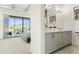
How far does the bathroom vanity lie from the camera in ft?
12.7

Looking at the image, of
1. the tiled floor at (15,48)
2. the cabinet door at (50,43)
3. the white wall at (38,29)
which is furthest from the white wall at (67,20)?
the white wall at (38,29)

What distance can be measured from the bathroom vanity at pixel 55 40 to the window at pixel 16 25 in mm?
6190

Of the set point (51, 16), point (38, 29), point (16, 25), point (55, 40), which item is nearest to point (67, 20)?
point (51, 16)

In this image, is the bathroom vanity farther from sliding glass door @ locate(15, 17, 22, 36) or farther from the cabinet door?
sliding glass door @ locate(15, 17, 22, 36)

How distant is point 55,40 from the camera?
440 cm

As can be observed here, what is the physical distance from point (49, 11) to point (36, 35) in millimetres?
3247

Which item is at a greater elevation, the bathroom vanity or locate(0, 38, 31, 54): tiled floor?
the bathroom vanity

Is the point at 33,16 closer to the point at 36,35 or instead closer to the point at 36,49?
the point at 36,35

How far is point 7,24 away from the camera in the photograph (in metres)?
9.74

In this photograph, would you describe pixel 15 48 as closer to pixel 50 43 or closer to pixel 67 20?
pixel 50 43

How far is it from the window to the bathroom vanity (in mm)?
6190

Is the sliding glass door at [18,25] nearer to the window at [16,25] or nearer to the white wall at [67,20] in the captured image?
the window at [16,25]

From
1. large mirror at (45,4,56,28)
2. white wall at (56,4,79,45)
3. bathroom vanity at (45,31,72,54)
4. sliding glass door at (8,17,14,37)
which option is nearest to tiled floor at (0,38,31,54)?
bathroom vanity at (45,31,72,54)
